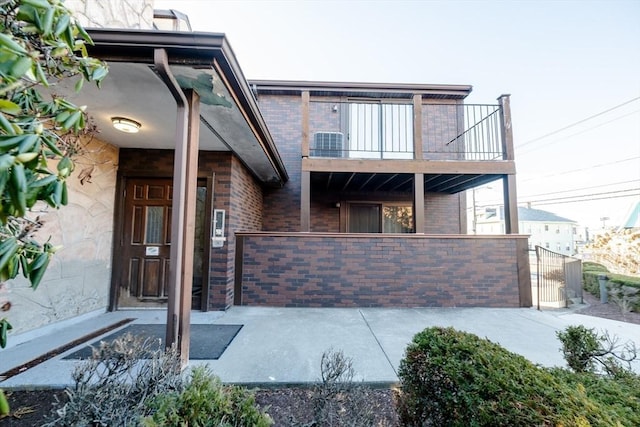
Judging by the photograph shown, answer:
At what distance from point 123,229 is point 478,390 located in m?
4.92

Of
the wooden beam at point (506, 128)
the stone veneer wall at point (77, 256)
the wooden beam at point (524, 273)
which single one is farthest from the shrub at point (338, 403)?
the wooden beam at point (506, 128)

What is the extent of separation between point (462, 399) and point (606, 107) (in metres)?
21.6

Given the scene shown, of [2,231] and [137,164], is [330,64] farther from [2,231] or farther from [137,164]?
[2,231]

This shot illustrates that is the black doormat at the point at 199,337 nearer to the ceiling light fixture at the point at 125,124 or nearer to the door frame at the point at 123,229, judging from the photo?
the door frame at the point at 123,229

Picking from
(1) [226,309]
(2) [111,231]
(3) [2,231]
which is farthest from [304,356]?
(2) [111,231]

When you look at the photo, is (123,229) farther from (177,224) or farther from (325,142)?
(325,142)

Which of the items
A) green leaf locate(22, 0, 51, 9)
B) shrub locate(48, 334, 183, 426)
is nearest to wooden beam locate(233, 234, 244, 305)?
shrub locate(48, 334, 183, 426)

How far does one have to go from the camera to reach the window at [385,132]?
625 centimetres

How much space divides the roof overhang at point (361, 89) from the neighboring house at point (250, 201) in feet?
0.12

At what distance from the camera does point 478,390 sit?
3.91 ft

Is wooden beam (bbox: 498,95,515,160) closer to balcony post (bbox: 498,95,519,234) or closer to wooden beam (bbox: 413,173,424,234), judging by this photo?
balcony post (bbox: 498,95,519,234)

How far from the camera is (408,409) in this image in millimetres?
1562

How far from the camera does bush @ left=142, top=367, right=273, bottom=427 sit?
110 centimetres

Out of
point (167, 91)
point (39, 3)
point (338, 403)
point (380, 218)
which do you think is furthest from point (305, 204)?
point (39, 3)
